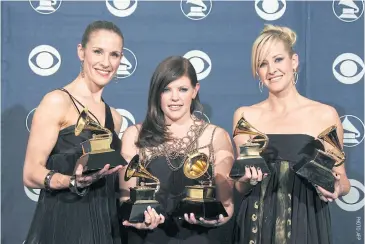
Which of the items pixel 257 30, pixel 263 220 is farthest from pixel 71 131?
pixel 257 30

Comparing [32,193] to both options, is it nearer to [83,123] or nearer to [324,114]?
[83,123]

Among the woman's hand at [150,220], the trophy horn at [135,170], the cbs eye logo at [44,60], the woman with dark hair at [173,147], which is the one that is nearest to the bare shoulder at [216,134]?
the woman with dark hair at [173,147]

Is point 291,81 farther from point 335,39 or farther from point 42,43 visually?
point 42,43

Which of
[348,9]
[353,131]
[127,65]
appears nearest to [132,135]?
[127,65]

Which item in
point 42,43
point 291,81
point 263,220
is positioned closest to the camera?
point 263,220

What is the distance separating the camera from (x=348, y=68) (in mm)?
3518

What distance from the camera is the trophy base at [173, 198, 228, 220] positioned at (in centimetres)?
245

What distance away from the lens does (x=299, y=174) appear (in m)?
2.42

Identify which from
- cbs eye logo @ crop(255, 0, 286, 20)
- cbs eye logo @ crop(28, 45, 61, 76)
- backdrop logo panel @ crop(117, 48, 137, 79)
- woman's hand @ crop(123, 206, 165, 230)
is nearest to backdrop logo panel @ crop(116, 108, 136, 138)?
backdrop logo panel @ crop(117, 48, 137, 79)

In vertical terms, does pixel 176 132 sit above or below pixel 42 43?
below

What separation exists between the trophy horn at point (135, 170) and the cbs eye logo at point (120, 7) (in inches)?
52.0

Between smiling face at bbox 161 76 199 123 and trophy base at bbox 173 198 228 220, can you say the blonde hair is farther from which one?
trophy base at bbox 173 198 228 220

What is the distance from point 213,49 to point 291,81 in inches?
34.2

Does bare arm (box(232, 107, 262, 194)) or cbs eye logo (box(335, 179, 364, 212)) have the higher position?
bare arm (box(232, 107, 262, 194))
